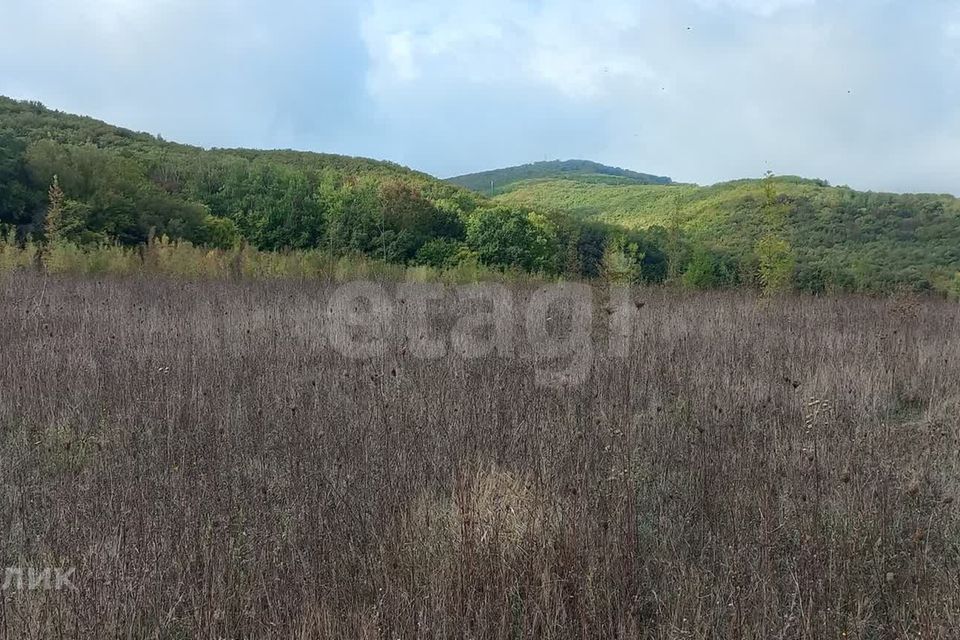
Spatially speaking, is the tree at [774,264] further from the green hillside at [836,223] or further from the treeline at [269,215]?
the green hillside at [836,223]

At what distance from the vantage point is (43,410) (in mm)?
3619

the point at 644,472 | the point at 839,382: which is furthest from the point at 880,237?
the point at 644,472

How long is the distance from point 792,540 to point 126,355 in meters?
4.76

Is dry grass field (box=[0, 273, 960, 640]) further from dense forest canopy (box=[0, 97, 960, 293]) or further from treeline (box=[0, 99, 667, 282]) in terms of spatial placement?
treeline (box=[0, 99, 667, 282])

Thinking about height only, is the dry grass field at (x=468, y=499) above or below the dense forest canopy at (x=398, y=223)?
below

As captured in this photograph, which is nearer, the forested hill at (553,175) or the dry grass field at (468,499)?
the dry grass field at (468,499)

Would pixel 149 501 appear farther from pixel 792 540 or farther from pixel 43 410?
pixel 792 540

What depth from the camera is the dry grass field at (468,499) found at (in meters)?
1.76

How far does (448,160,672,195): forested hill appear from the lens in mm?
86312

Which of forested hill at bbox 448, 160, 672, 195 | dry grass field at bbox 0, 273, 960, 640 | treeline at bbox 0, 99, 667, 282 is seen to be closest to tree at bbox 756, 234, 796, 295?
treeline at bbox 0, 99, 667, 282

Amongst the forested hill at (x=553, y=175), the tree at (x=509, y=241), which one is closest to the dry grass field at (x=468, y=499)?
the tree at (x=509, y=241)

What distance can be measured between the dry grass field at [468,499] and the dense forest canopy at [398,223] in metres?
3.59

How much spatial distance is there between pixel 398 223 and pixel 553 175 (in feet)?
237

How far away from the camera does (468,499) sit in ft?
7.76
